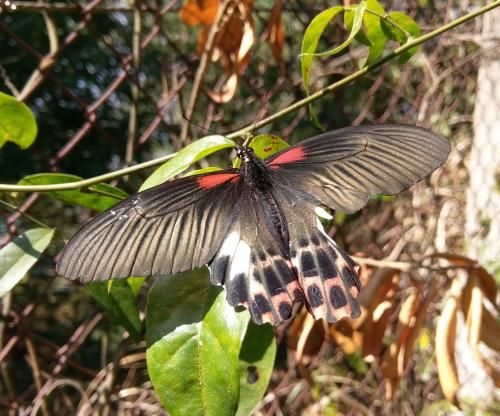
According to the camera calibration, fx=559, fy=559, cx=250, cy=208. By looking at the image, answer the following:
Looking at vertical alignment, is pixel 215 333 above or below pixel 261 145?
below

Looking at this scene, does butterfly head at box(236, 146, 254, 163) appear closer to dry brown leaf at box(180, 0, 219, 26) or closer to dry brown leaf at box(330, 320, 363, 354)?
dry brown leaf at box(330, 320, 363, 354)

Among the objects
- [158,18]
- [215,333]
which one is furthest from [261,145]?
[158,18]

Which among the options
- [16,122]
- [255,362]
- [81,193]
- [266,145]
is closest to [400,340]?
[255,362]

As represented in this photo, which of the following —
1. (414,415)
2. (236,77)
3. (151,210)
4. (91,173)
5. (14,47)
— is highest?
(14,47)

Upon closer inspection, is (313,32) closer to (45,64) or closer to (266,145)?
(266,145)

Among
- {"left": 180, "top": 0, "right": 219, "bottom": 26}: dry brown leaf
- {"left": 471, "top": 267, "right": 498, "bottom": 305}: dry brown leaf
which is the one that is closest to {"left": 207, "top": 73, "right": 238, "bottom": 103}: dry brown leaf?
{"left": 180, "top": 0, "right": 219, "bottom": 26}: dry brown leaf

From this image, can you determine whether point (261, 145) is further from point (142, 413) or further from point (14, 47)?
point (14, 47)
